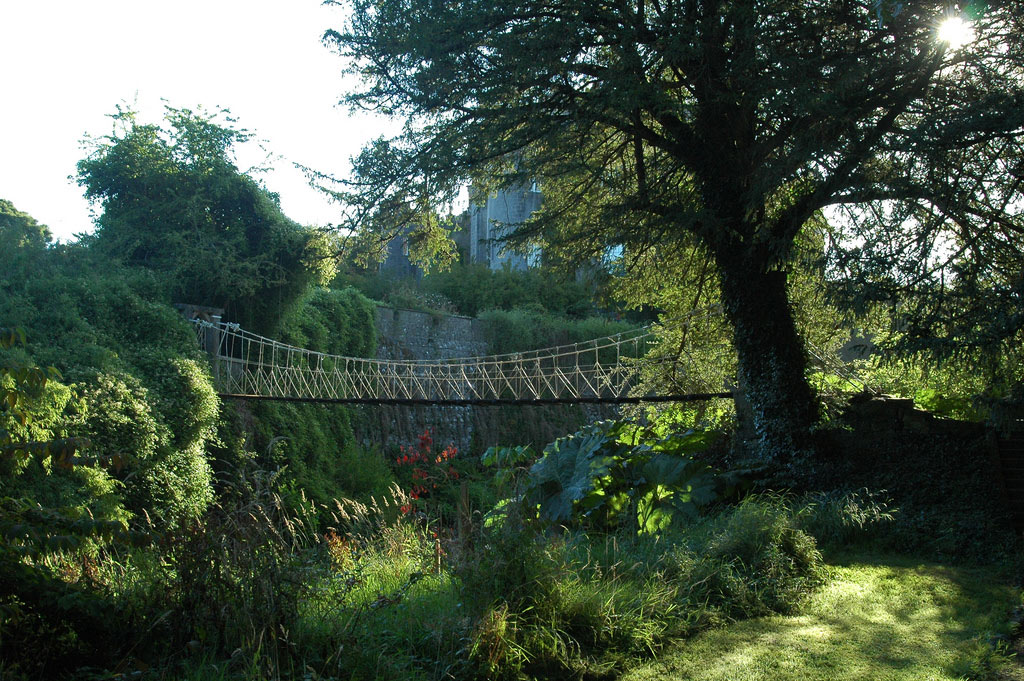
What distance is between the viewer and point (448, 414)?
1406 cm

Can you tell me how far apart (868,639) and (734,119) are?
4.02 m

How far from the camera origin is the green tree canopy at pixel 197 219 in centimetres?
920

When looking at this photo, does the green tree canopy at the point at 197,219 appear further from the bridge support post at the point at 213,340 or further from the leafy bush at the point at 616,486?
the leafy bush at the point at 616,486

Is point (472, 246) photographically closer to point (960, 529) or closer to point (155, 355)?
point (155, 355)

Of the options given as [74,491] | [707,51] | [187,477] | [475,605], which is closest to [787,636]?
[475,605]

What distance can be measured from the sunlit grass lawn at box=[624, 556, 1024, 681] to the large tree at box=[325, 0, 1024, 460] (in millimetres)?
1886

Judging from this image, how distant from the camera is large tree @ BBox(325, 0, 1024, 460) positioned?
446cm

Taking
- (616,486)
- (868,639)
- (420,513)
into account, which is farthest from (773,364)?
(868,639)

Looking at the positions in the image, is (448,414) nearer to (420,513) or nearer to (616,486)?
(616,486)

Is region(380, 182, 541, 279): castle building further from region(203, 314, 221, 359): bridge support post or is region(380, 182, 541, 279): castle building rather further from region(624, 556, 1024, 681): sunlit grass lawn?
region(624, 556, 1024, 681): sunlit grass lawn

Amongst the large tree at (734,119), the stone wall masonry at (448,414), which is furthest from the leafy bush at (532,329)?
the large tree at (734,119)

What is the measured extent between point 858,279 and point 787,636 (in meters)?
2.28

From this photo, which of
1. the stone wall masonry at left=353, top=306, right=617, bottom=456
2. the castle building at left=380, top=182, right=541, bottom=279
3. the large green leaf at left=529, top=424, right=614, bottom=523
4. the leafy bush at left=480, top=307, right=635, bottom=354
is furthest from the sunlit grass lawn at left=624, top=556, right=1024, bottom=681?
the castle building at left=380, top=182, right=541, bottom=279

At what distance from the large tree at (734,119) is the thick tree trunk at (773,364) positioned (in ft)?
0.04
